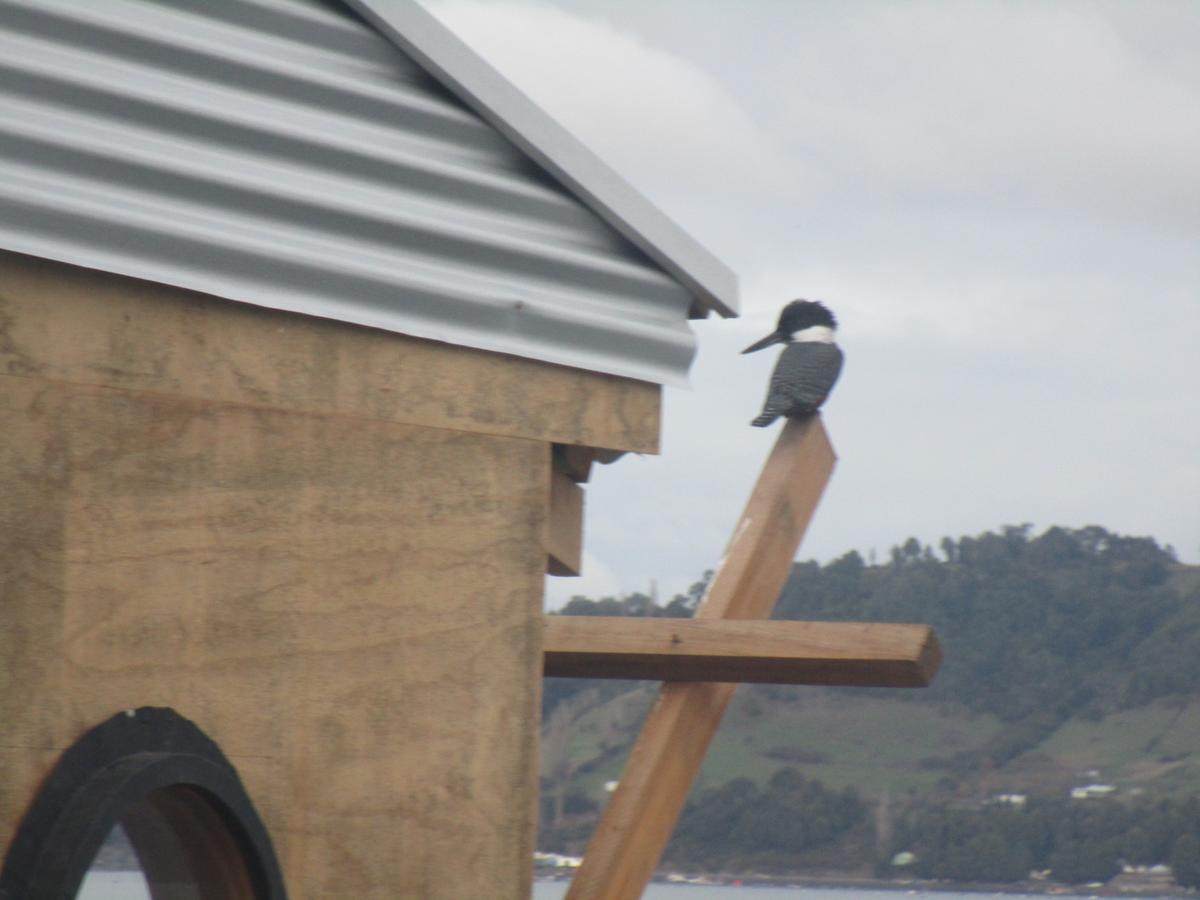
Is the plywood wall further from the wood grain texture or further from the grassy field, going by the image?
the grassy field

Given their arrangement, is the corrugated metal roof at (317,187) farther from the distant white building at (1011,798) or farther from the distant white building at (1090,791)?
the distant white building at (1011,798)

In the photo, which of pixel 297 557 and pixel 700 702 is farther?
pixel 700 702

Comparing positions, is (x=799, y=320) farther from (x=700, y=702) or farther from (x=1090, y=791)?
(x=1090, y=791)

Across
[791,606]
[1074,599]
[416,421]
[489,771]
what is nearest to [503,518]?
[416,421]

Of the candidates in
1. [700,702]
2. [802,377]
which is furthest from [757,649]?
[802,377]

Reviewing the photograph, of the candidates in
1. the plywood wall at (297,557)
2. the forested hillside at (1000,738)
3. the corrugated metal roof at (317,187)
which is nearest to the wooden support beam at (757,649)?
the plywood wall at (297,557)

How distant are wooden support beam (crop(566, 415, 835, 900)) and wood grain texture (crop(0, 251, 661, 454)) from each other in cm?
62

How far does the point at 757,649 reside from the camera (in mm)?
3713

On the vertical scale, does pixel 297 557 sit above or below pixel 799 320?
below

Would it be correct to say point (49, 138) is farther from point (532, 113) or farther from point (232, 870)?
point (232, 870)

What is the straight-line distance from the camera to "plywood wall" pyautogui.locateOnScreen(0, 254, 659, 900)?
2.92 metres

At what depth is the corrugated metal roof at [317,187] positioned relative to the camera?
10.1ft

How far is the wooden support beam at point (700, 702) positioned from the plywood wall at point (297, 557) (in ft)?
1.35

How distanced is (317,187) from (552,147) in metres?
0.50
